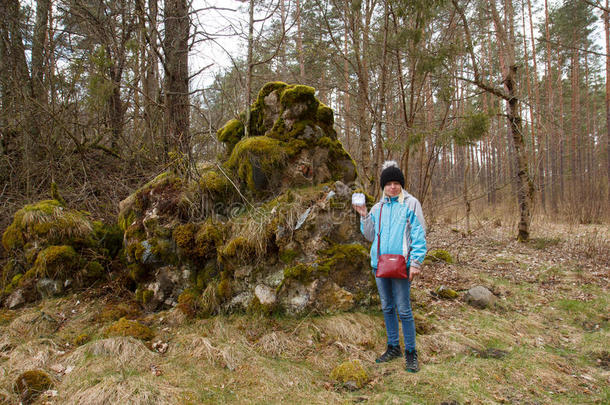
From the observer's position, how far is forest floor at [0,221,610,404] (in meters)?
2.70

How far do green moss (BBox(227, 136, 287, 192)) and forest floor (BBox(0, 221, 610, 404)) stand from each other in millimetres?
1951

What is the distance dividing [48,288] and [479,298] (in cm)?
619

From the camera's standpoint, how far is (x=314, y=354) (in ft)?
11.1

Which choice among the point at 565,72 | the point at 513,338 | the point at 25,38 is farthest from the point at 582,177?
the point at 25,38

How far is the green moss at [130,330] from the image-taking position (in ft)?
11.8

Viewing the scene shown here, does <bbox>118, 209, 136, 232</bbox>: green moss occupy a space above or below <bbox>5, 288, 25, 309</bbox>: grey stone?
above

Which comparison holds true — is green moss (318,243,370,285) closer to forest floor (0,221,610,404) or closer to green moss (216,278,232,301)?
forest floor (0,221,610,404)

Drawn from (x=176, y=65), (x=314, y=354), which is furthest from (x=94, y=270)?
(x=176, y=65)

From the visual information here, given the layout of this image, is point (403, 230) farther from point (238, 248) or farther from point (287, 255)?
point (238, 248)

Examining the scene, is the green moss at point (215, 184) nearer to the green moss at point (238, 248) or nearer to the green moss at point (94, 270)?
the green moss at point (238, 248)

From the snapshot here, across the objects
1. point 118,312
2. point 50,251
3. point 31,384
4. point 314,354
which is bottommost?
point 314,354

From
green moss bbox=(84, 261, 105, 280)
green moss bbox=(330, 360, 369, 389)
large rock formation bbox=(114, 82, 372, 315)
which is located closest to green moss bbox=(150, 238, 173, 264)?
large rock formation bbox=(114, 82, 372, 315)

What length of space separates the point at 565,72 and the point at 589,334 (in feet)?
70.2

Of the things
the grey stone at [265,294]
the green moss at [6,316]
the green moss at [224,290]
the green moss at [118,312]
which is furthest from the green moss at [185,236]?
the green moss at [6,316]
